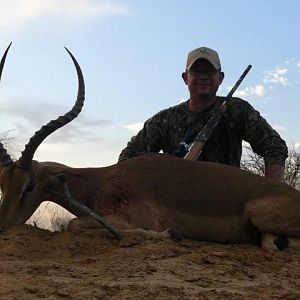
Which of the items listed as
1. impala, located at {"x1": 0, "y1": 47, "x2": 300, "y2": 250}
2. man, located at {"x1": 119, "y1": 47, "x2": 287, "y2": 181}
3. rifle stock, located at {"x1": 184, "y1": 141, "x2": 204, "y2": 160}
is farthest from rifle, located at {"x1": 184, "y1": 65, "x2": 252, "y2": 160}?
impala, located at {"x1": 0, "y1": 47, "x2": 300, "y2": 250}

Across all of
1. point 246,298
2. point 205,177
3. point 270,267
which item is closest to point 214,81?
point 205,177

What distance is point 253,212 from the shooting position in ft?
16.8

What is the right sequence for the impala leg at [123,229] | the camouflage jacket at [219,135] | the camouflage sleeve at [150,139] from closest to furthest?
1. the impala leg at [123,229]
2. the camouflage jacket at [219,135]
3. the camouflage sleeve at [150,139]

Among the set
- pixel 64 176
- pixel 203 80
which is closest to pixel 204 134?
pixel 203 80

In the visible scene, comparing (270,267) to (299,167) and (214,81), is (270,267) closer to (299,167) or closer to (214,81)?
(214,81)

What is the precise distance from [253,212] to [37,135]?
7.36 ft

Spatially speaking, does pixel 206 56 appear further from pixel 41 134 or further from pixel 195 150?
pixel 41 134

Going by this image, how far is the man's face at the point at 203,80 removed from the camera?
7316 mm

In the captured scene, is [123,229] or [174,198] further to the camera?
[174,198]

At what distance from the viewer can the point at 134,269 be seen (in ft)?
11.4

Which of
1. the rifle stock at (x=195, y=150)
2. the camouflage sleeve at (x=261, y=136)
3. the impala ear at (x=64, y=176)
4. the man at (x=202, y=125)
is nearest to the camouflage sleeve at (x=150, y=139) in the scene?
the man at (x=202, y=125)

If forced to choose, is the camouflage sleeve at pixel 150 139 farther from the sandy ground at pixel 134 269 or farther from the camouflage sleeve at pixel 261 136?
the sandy ground at pixel 134 269

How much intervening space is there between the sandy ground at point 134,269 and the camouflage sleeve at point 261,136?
2.10 m

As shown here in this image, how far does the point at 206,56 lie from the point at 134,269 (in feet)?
14.5
